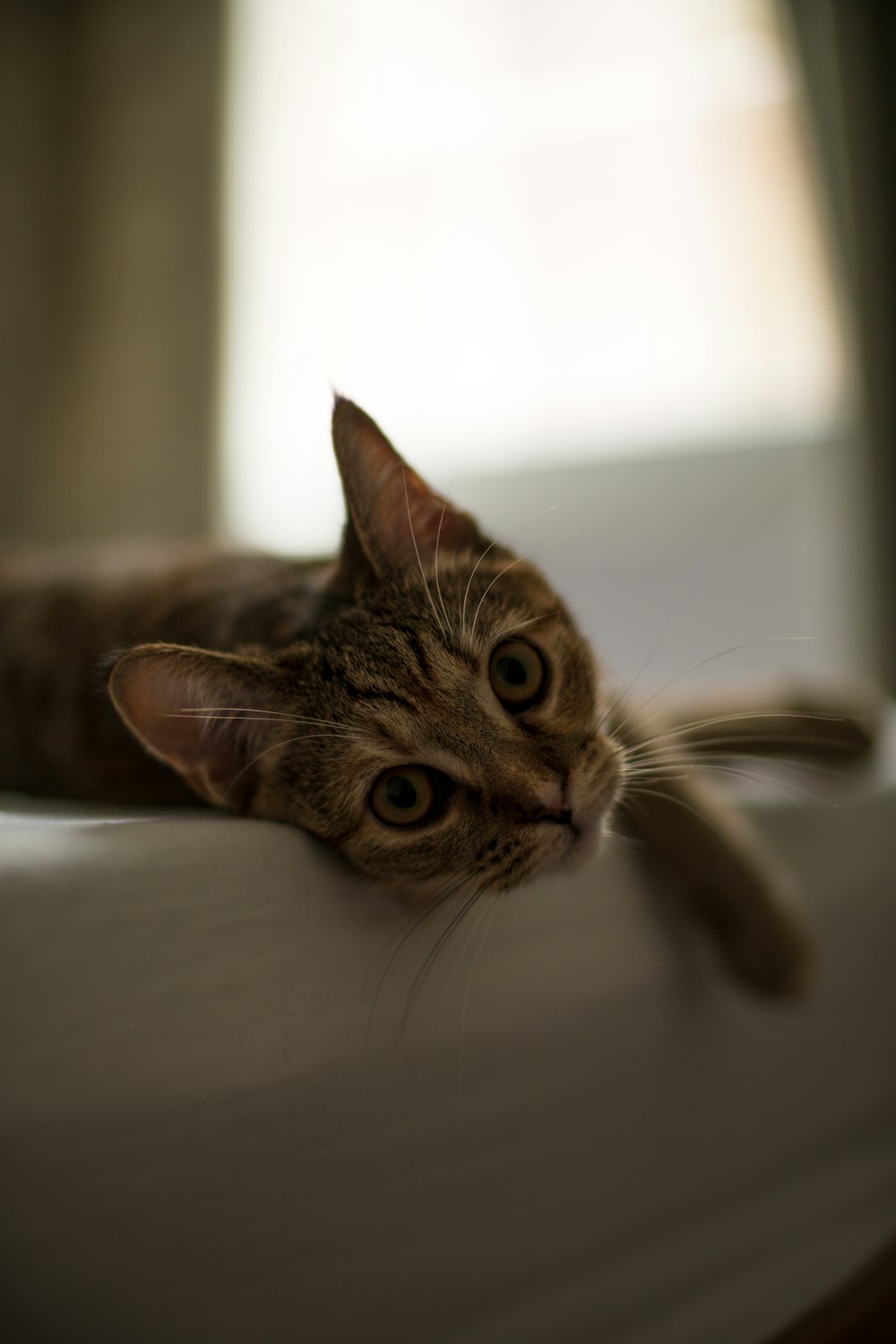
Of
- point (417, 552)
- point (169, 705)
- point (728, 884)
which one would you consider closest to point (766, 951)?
point (728, 884)

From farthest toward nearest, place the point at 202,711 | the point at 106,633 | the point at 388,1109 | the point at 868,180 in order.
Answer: the point at 868,180 → the point at 106,633 → the point at 202,711 → the point at 388,1109

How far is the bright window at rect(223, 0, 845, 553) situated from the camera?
2.87 m

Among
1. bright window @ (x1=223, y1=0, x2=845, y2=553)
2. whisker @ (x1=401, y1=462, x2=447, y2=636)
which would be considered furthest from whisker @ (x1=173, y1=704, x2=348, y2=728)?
bright window @ (x1=223, y1=0, x2=845, y2=553)

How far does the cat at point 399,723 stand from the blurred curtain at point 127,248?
7.86 feet

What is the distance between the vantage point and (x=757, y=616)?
3.02 meters

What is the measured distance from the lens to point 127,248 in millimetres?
3479

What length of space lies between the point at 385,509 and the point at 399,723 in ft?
0.83

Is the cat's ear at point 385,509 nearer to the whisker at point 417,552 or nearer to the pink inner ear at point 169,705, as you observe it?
the whisker at point 417,552

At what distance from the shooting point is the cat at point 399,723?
85 cm

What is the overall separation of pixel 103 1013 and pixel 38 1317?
17cm

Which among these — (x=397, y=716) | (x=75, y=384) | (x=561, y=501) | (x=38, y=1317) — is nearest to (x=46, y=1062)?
(x=38, y=1317)

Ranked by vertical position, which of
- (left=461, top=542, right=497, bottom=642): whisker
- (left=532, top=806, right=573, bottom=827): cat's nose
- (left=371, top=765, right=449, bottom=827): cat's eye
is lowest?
(left=532, top=806, right=573, bottom=827): cat's nose

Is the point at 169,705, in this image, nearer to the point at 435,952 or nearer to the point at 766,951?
the point at 435,952

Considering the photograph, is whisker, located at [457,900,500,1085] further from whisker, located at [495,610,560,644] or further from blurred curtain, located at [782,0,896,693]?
blurred curtain, located at [782,0,896,693]
